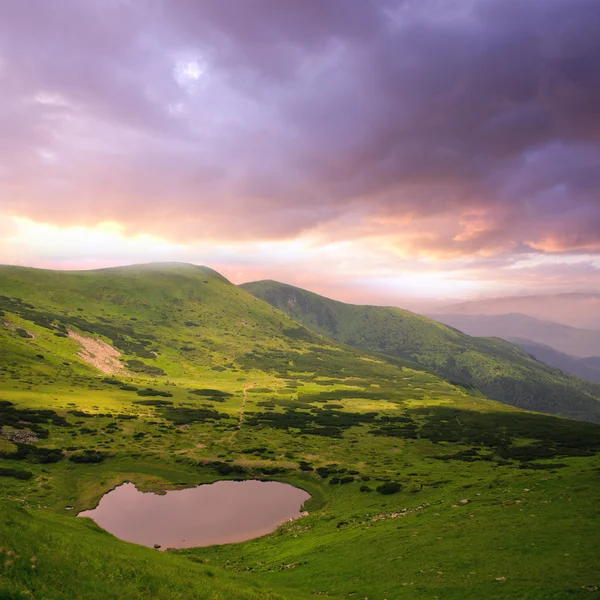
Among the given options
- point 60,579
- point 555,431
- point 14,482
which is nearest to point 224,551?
point 60,579

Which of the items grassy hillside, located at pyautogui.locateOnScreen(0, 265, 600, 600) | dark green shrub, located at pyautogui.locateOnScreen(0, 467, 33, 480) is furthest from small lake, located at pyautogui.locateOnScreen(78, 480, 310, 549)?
dark green shrub, located at pyautogui.locateOnScreen(0, 467, 33, 480)

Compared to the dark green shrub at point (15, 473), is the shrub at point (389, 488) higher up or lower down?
higher up

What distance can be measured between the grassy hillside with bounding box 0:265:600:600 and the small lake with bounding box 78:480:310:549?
3286 millimetres

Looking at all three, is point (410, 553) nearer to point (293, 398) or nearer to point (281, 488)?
point (281, 488)

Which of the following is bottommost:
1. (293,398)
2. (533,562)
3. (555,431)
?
(293,398)

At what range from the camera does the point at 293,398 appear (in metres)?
182

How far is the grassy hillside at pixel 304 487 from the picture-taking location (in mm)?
22891

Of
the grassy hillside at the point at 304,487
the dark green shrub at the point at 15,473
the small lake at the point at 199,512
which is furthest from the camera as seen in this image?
the dark green shrub at the point at 15,473

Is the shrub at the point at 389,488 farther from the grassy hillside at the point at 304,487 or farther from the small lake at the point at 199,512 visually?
the small lake at the point at 199,512

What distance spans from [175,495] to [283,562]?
114 feet

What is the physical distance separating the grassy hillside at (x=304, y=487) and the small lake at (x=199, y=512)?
10.8 feet

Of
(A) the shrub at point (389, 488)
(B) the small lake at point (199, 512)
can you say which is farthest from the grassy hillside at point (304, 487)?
(B) the small lake at point (199, 512)

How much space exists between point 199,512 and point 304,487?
2062 centimetres

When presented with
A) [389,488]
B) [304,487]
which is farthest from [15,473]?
[389,488]
